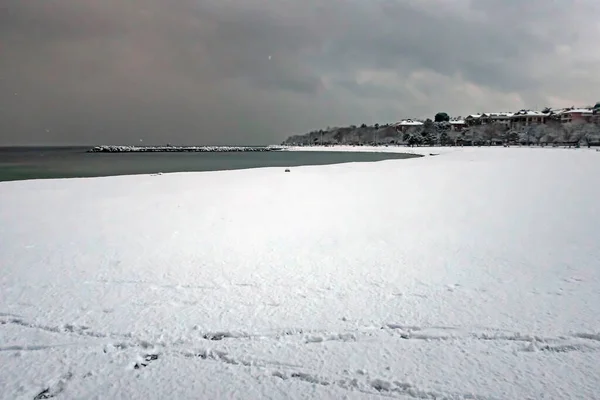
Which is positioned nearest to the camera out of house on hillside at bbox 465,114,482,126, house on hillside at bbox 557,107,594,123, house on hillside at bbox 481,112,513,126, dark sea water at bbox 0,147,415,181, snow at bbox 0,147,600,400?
snow at bbox 0,147,600,400

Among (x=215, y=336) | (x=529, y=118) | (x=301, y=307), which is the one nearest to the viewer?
(x=215, y=336)

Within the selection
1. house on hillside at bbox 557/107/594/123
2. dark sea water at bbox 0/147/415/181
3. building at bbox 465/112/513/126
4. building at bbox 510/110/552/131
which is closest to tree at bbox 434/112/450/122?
building at bbox 465/112/513/126

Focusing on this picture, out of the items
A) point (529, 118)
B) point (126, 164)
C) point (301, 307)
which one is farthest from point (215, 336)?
point (529, 118)

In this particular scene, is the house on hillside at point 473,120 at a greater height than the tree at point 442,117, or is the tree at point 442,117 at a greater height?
the tree at point 442,117

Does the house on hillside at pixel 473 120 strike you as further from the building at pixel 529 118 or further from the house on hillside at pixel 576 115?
the house on hillside at pixel 576 115

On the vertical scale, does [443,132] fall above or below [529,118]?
below

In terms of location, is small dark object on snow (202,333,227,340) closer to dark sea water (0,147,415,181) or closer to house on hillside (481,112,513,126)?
dark sea water (0,147,415,181)

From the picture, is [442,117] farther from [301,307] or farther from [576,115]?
[301,307]

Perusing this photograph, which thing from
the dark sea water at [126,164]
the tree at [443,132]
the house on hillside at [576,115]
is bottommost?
the dark sea water at [126,164]

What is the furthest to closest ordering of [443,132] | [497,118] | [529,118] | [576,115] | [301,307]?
[497,118] < [529,118] < [443,132] < [576,115] < [301,307]

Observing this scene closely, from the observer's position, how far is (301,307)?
500 centimetres

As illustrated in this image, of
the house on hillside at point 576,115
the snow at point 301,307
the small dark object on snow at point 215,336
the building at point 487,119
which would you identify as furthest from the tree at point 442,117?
the small dark object on snow at point 215,336

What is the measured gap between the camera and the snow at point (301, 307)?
139 inches

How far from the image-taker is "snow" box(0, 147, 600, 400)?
354cm
